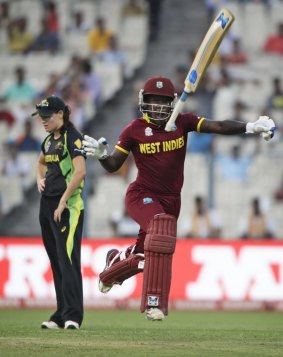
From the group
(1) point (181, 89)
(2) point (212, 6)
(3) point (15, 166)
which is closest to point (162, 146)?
(3) point (15, 166)

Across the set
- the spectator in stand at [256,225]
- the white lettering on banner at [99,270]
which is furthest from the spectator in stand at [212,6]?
the white lettering on banner at [99,270]

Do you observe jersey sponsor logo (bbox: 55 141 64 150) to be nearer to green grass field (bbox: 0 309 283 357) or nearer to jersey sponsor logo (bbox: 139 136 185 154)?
jersey sponsor logo (bbox: 139 136 185 154)

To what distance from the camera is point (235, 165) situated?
16094mm

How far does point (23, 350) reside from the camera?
7469 mm

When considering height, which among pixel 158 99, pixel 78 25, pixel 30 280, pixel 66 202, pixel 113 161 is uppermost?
pixel 78 25

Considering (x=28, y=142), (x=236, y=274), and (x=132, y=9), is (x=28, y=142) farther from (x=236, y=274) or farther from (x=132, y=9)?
(x=236, y=274)

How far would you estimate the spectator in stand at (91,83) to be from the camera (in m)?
19.0

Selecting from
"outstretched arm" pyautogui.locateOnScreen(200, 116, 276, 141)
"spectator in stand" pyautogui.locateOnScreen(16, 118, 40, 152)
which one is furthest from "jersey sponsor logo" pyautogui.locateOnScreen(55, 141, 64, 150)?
"spectator in stand" pyautogui.locateOnScreen(16, 118, 40, 152)

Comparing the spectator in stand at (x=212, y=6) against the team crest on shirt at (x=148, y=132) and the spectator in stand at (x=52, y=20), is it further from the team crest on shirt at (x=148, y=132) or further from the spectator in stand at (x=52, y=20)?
the team crest on shirt at (x=148, y=132)

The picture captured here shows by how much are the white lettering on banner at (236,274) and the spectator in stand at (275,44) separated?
5841 mm

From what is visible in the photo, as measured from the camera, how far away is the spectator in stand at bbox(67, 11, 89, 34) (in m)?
20.6

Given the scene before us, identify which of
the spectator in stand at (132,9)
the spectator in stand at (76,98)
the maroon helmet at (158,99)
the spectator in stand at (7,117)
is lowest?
the maroon helmet at (158,99)

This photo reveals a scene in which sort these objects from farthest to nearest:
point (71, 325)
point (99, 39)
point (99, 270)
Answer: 1. point (99, 39)
2. point (99, 270)
3. point (71, 325)

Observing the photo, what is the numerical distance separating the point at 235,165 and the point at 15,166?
339cm
